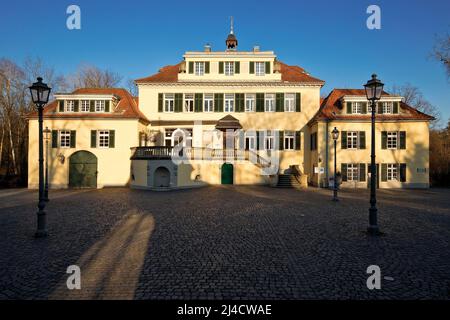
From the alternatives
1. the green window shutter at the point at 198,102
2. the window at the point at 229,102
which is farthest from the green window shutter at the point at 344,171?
the green window shutter at the point at 198,102

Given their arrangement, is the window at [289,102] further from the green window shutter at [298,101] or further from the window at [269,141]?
the window at [269,141]

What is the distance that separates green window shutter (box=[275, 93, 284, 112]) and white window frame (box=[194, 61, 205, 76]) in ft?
27.0

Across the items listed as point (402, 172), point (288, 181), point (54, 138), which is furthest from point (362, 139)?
point (54, 138)

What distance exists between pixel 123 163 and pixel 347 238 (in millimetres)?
20625

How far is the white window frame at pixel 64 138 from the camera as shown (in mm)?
23781

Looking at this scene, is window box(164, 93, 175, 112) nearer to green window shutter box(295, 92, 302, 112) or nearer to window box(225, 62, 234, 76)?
window box(225, 62, 234, 76)

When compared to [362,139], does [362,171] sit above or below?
below

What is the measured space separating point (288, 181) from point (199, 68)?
1484cm

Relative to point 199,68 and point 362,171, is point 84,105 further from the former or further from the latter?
point 362,171

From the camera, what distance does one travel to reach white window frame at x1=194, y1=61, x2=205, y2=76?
26.7 metres

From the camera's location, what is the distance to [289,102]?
1024 inches

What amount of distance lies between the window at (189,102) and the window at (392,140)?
19.1m
